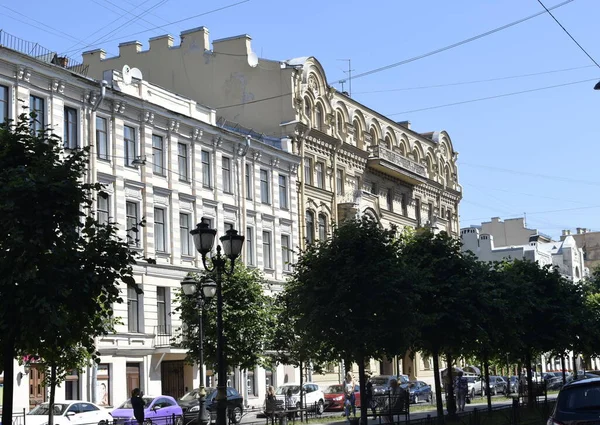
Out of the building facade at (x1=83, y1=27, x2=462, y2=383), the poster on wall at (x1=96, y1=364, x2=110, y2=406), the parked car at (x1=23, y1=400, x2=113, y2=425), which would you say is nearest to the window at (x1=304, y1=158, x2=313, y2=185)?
the building facade at (x1=83, y1=27, x2=462, y2=383)

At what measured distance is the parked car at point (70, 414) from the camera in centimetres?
3139

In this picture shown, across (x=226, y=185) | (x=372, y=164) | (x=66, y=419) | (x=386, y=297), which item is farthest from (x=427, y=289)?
(x=372, y=164)

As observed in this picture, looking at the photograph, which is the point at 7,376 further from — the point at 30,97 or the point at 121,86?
the point at 121,86

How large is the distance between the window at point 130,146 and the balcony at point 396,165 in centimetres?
2259

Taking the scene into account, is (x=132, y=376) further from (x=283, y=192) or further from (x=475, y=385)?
(x=475, y=385)

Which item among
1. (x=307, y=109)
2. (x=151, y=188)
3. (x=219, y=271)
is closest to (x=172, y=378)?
(x=151, y=188)

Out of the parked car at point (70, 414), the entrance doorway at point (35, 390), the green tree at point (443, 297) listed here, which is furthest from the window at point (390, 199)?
the parked car at point (70, 414)

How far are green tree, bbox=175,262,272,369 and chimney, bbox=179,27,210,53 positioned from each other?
1867 cm

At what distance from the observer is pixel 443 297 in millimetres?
28969

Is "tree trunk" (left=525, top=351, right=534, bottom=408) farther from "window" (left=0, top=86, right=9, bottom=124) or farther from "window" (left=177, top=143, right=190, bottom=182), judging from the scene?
"window" (left=0, top=86, right=9, bottom=124)

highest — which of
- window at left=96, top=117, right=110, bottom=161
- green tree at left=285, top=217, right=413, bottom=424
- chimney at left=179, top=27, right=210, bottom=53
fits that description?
chimney at left=179, top=27, right=210, bottom=53

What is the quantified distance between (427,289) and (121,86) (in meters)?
19.0

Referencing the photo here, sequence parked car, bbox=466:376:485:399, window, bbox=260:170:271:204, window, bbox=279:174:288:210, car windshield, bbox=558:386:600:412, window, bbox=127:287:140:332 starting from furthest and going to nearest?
1. parked car, bbox=466:376:485:399
2. window, bbox=279:174:288:210
3. window, bbox=260:170:271:204
4. window, bbox=127:287:140:332
5. car windshield, bbox=558:386:600:412

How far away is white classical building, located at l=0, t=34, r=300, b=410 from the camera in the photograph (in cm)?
3744
